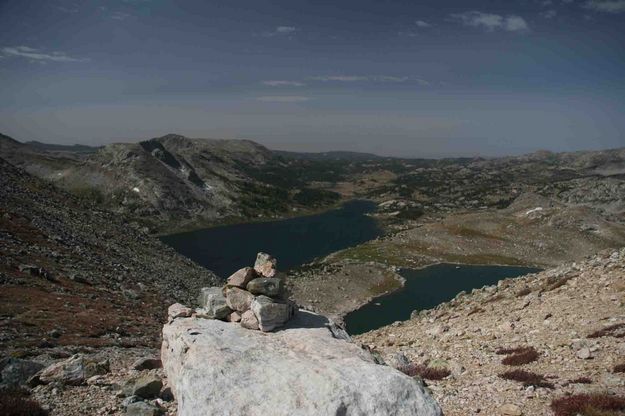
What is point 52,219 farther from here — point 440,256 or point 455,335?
point 440,256

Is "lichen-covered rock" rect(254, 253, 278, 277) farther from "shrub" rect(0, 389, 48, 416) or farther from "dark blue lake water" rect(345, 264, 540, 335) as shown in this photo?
"dark blue lake water" rect(345, 264, 540, 335)

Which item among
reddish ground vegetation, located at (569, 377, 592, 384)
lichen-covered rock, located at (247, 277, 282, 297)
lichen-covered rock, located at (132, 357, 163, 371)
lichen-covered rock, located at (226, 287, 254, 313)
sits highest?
lichen-covered rock, located at (247, 277, 282, 297)

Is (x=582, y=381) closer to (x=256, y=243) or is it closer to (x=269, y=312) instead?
(x=269, y=312)

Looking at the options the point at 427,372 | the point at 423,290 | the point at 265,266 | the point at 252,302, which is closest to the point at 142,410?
the point at 252,302

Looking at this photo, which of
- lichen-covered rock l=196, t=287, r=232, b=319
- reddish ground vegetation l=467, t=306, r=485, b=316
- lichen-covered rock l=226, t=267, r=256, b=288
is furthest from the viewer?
reddish ground vegetation l=467, t=306, r=485, b=316

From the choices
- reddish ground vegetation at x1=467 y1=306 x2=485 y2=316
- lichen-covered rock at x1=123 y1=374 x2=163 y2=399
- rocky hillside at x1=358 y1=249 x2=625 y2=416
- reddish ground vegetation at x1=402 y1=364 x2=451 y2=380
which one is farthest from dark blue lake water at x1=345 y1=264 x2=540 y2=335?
lichen-covered rock at x1=123 y1=374 x2=163 y2=399

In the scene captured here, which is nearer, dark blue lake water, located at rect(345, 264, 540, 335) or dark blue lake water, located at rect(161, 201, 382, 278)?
dark blue lake water, located at rect(345, 264, 540, 335)
